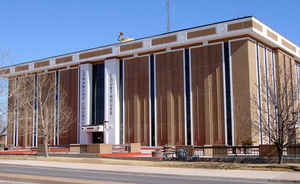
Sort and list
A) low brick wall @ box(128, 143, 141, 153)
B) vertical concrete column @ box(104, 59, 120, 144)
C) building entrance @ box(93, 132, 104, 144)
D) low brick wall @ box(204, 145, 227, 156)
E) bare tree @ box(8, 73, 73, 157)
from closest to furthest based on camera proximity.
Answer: low brick wall @ box(204, 145, 227, 156)
low brick wall @ box(128, 143, 141, 153)
vertical concrete column @ box(104, 59, 120, 144)
building entrance @ box(93, 132, 104, 144)
bare tree @ box(8, 73, 73, 157)

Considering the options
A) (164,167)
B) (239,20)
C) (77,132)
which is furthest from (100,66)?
A: (164,167)

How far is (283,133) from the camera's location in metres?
24.9

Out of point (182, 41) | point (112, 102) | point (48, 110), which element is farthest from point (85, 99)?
point (182, 41)

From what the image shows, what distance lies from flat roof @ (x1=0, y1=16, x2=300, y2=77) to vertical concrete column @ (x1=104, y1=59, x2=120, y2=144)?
6.38 feet

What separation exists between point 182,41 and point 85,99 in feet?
59.8

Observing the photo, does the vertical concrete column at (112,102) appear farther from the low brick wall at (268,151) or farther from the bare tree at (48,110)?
the low brick wall at (268,151)

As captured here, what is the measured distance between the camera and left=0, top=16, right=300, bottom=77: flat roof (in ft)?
141

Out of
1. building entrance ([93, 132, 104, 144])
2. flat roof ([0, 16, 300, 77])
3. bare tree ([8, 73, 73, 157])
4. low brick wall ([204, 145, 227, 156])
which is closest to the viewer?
low brick wall ([204, 145, 227, 156])

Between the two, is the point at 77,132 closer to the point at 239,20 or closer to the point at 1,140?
the point at 1,140

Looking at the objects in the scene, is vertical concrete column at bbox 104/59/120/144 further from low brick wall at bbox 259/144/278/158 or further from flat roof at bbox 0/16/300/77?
low brick wall at bbox 259/144/278/158

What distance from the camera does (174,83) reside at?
4775 centimetres

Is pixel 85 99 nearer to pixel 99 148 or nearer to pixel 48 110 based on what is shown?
pixel 48 110

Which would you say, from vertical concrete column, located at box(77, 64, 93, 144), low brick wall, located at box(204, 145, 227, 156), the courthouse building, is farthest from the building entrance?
low brick wall, located at box(204, 145, 227, 156)

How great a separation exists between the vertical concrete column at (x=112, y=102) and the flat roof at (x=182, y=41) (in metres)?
1.94
